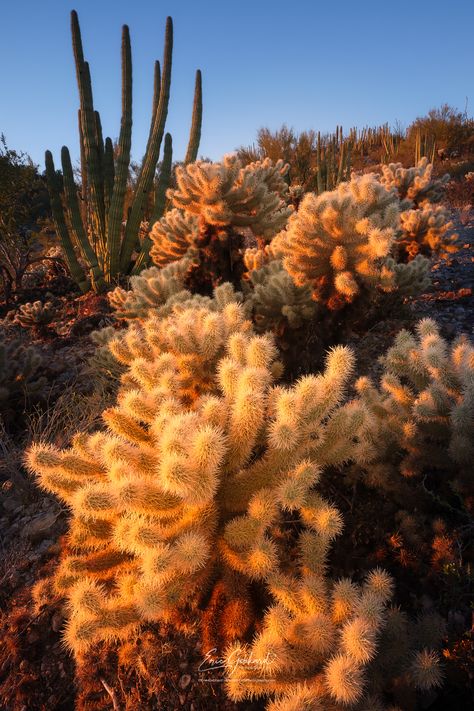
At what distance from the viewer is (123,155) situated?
727 cm

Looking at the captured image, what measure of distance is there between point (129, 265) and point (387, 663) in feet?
25.2

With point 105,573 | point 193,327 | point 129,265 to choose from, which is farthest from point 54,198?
point 105,573

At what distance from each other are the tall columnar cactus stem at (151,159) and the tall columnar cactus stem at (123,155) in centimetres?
24

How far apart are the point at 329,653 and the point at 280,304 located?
2801mm

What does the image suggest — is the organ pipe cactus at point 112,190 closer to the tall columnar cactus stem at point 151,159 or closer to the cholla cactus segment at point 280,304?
the tall columnar cactus stem at point 151,159

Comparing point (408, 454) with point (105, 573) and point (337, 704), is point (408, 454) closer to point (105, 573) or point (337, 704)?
point (337, 704)

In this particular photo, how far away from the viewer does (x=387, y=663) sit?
4.46ft

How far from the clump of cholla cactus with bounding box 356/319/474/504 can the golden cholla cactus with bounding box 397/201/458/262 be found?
3.09 meters

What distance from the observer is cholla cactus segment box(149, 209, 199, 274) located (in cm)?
480

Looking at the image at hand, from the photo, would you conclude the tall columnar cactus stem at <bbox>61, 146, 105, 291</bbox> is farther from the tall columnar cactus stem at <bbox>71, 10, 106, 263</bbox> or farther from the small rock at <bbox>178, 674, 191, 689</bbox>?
the small rock at <bbox>178, 674, 191, 689</bbox>

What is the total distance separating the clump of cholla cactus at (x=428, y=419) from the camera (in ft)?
5.78

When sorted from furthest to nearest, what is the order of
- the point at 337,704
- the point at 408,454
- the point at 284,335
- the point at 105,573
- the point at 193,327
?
the point at 284,335, the point at 193,327, the point at 408,454, the point at 105,573, the point at 337,704

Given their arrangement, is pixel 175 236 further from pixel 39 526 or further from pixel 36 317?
pixel 39 526

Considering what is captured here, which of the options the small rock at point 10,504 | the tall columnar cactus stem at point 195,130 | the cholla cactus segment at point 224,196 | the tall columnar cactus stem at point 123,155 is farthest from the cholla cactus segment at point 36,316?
the tall columnar cactus stem at point 195,130
